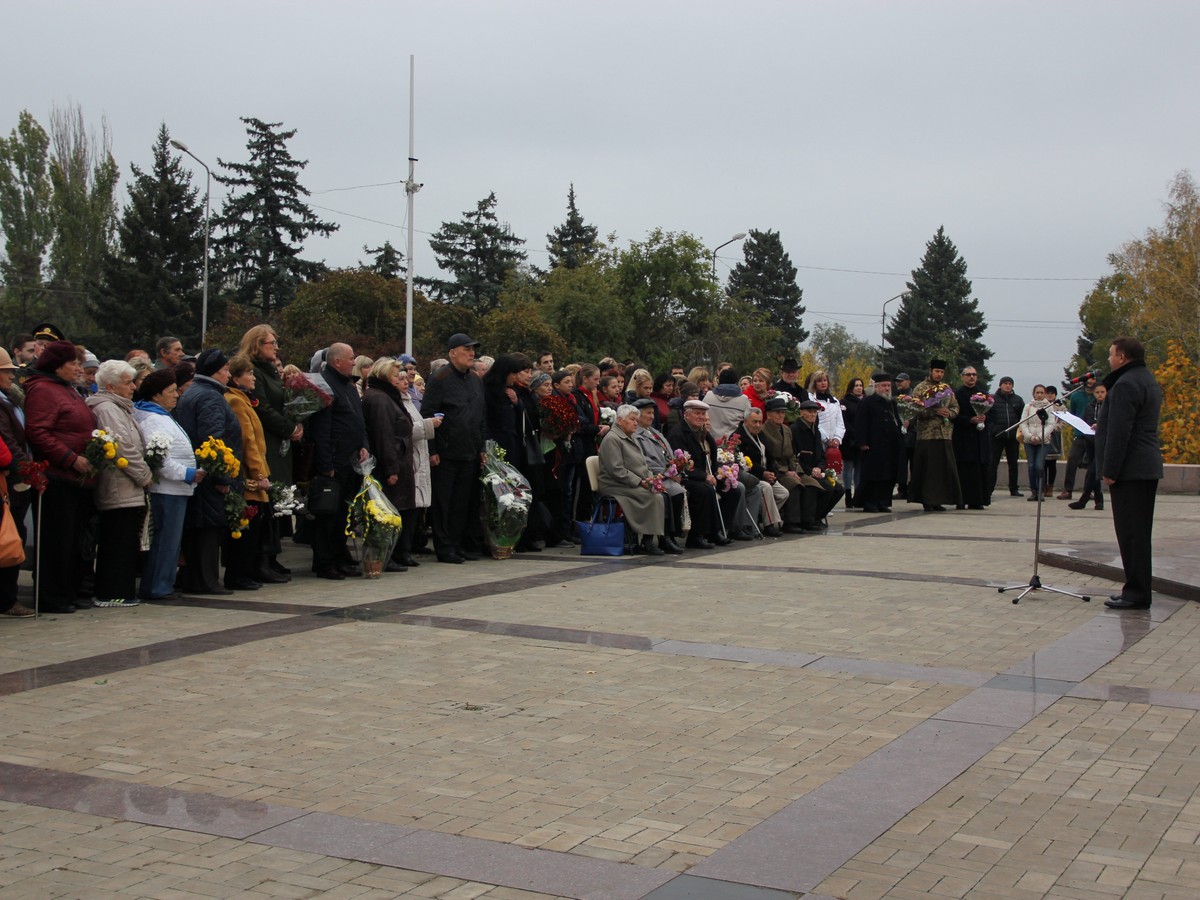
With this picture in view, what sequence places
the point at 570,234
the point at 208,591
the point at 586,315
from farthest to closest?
the point at 570,234, the point at 586,315, the point at 208,591

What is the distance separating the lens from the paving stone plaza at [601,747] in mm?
4797

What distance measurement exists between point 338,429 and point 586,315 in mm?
50685

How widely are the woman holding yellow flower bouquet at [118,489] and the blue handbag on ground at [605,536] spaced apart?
17.4 feet

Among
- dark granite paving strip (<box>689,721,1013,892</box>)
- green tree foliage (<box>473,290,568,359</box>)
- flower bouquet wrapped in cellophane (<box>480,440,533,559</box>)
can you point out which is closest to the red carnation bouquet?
flower bouquet wrapped in cellophane (<box>480,440,533,559</box>)

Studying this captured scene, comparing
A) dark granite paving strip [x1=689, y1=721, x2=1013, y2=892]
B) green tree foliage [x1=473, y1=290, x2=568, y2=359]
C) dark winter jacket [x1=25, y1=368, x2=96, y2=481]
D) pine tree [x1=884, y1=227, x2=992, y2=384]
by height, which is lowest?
dark granite paving strip [x1=689, y1=721, x2=1013, y2=892]

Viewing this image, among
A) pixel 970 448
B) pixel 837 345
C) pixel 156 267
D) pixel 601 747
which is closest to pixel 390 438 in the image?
pixel 601 747

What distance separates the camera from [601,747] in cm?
645

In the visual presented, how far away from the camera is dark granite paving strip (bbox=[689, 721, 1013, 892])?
4.79 m

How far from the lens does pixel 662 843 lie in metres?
5.06

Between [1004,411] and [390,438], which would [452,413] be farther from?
[1004,411]

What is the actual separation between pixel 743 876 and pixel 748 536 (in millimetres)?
12377

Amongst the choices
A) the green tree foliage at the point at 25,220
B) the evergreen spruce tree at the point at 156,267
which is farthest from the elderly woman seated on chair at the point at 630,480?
the green tree foliage at the point at 25,220

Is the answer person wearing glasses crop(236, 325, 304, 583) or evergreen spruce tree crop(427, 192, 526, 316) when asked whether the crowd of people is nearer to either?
person wearing glasses crop(236, 325, 304, 583)

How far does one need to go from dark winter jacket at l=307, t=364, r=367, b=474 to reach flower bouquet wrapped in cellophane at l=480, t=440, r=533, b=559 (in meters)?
1.92
